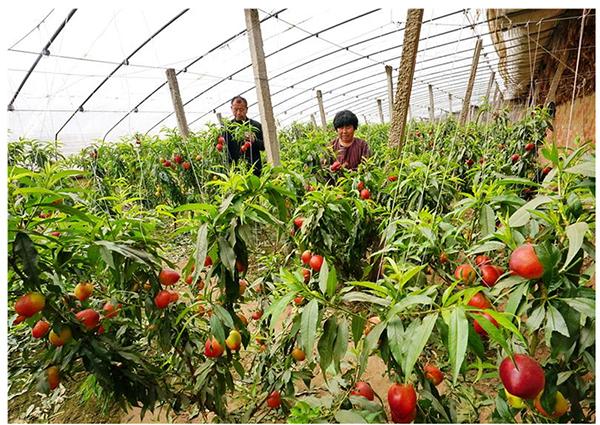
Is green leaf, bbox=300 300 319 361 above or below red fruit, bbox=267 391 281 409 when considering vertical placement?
above

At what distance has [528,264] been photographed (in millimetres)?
732

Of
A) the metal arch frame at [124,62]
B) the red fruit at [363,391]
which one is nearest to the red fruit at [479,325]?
the red fruit at [363,391]

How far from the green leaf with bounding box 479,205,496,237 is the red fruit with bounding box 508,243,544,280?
42 centimetres

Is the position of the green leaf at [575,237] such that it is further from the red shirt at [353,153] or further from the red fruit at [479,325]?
the red shirt at [353,153]

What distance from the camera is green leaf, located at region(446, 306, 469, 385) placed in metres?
0.58

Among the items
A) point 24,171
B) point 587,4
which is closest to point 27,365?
point 24,171

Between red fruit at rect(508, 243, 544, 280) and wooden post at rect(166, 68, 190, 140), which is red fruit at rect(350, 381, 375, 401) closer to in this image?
red fruit at rect(508, 243, 544, 280)

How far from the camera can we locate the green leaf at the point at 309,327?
77 cm

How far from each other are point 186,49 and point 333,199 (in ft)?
21.5

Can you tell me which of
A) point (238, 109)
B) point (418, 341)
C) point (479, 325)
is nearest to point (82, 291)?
point (418, 341)

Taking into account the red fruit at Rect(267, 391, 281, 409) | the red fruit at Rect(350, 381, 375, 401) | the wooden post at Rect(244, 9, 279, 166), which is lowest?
the red fruit at Rect(267, 391, 281, 409)

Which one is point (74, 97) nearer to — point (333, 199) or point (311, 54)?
point (311, 54)

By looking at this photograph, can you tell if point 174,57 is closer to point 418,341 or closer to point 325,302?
point 325,302

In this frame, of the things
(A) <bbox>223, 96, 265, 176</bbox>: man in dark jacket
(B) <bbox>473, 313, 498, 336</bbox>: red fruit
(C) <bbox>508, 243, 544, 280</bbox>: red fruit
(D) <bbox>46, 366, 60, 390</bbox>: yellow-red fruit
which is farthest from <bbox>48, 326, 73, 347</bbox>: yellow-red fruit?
(A) <bbox>223, 96, 265, 176</bbox>: man in dark jacket
